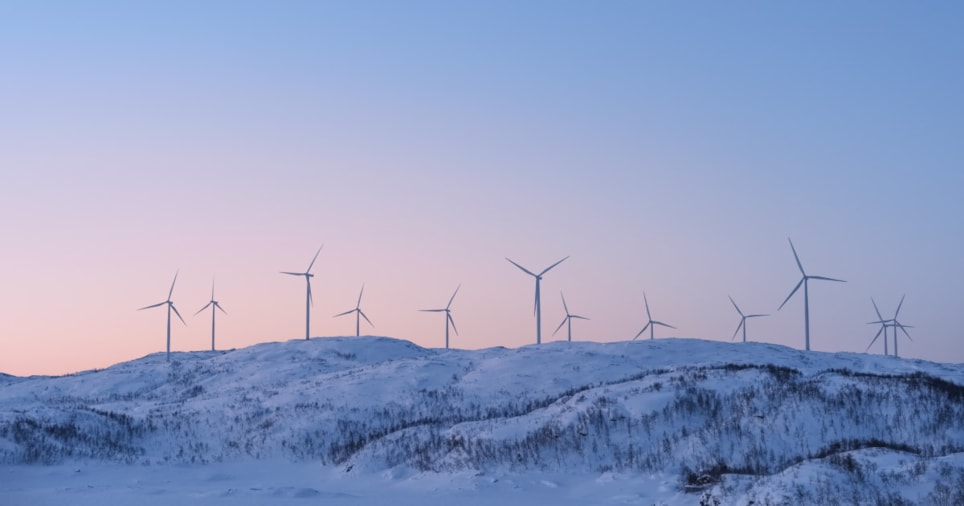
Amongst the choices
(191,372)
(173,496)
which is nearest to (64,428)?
(173,496)

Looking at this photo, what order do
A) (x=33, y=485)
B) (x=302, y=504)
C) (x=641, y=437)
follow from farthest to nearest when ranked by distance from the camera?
1. (x=641, y=437)
2. (x=33, y=485)
3. (x=302, y=504)

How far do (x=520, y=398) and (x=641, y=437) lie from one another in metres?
17.9

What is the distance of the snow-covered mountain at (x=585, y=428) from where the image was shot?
1728cm

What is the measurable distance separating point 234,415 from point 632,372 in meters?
20.3

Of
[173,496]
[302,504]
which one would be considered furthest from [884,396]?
[173,496]

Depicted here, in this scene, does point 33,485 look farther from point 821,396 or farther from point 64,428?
point 821,396

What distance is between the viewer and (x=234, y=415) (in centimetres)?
4144

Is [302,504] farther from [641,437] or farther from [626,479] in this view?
[641,437]

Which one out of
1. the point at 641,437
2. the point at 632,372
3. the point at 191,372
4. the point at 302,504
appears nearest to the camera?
the point at 302,504

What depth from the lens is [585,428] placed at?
87.0ft

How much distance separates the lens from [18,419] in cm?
3391

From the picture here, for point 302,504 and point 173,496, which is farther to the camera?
point 173,496

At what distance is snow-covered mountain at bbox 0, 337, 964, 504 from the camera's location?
56.7 feet

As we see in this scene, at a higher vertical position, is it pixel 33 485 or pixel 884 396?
pixel 884 396
